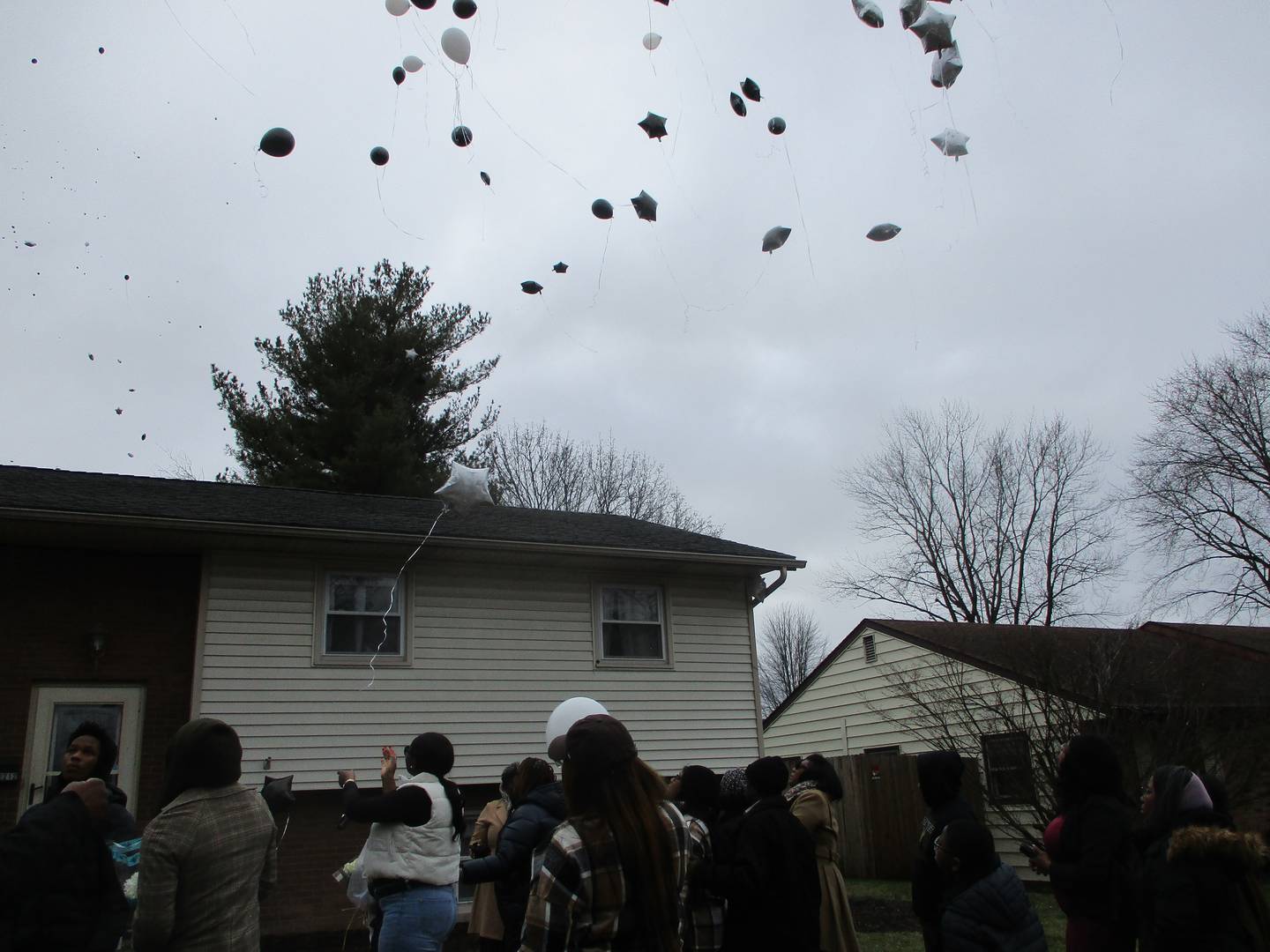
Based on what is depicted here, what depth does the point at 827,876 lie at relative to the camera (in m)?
4.77

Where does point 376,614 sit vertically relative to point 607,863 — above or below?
above

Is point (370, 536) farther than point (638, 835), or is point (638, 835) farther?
point (370, 536)

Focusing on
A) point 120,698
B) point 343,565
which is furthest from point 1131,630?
point 120,698

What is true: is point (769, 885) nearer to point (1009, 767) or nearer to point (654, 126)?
point (654, 126)

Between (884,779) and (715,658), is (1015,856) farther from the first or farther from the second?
(715,658)

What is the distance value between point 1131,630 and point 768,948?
10679 mm

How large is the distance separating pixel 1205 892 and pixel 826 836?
1679 millimetres

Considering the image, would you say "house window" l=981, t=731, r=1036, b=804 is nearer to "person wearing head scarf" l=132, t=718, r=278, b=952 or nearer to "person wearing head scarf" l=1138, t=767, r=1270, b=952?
"person wearing head scarf" l=1138, t=767, r=1270, b=952

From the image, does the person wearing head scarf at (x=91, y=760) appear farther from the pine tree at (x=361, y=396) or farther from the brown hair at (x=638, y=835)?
the pine tree at (x=361, y=396)

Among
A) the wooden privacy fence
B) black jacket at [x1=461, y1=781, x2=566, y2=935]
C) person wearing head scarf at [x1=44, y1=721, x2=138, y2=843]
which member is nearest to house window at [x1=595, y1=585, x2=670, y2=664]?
the wooden privacy fence

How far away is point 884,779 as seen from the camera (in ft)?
48.2

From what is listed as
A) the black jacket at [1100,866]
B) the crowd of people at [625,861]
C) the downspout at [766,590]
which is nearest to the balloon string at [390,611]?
the downspout at [766,590]

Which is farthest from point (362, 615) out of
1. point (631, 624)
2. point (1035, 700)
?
point (1035, 700)

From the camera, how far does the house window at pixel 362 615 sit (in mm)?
10219
